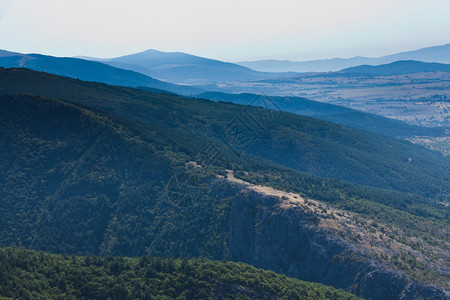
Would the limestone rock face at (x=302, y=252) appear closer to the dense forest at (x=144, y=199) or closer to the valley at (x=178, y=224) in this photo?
the valley at (x=178, y=224)

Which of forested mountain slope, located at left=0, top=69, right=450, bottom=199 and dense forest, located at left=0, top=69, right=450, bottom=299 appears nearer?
dense forest, located at left=0, top=69, right=450, bottom=299

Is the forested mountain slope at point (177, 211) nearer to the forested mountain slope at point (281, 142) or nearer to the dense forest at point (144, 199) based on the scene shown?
the dense forest at point (144, 199)

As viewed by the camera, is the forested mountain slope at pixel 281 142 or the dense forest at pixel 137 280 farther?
the forested mountain slope at pixel 281 142

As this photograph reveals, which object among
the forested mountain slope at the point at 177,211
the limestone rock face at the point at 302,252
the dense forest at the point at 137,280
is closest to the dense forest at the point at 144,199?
the forested mountain slope at the point at 177,211

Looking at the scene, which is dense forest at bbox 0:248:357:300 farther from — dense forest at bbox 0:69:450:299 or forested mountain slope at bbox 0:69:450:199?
forested mountain slope at bbox 0:69:450:199

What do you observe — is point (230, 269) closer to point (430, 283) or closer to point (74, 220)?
point (430, 283)

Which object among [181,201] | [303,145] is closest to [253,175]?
[181,201]

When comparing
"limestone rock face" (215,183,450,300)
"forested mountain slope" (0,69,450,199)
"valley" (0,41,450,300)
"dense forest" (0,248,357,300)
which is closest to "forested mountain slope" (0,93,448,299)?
"limestone rock face" (215,183,450,300)

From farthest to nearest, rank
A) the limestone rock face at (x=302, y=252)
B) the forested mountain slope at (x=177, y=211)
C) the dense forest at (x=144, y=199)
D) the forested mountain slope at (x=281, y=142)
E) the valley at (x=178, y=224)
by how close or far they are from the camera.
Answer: the forested mountain slope at (x=281, y=142)
the dense forest at (x=144, y=199)
the forested mountain slope at (x=177, y=211)
the limestone rock face at (x=302, y=252)
the valley at (x=178, y=224)

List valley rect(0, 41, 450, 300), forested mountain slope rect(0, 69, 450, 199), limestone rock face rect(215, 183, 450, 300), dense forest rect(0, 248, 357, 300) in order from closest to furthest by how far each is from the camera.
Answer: dense forest rect(0, 248, 357, 300), valley rect(0, 41, 450, 300), limestone rock face rect(215, 183, 450, 300), forested mountain slope rect(0, 69, 450, 199)

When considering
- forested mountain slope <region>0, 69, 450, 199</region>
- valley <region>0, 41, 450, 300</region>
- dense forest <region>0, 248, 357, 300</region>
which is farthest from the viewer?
forested mountain slope <region>0, 69, 450, 199</region>

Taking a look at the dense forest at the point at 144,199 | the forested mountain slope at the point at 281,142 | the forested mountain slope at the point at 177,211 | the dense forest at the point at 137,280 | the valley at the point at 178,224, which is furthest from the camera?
the forested mountain slope at the point at 281,142

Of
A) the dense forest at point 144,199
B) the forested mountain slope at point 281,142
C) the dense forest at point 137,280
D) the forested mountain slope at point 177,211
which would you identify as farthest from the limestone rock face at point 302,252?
the forested mountain slope at point 281,142
